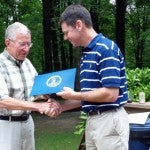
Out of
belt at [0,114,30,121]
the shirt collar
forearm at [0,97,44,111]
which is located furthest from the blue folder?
belt at [0,114,30,121]

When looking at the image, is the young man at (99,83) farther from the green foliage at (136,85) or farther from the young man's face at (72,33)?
the green foliage at (136,85)

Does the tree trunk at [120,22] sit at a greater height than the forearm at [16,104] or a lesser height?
greater

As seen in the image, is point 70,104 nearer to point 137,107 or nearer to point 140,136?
point 140,136

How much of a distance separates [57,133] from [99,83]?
7.54 metres

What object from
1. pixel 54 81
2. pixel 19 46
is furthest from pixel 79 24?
pixel 19 46

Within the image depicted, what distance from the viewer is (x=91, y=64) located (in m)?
3.62

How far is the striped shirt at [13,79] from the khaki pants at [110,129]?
2.59ft

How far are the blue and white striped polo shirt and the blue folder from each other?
16cm

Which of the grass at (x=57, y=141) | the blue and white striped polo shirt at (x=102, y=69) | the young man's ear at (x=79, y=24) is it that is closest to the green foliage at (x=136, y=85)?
the grass at (x=57, y=141)

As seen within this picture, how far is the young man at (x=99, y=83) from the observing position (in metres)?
3.54

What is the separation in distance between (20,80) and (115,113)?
1022mm

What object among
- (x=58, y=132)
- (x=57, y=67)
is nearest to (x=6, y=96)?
(x=58, y=132)

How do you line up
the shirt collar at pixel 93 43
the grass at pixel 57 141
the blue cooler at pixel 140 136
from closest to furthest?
the shirt collar at pixel 93 43
the blue cooler at pixel 140 136
the grass at pixel 57 141

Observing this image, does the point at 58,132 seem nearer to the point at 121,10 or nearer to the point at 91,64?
the point at 91,64
